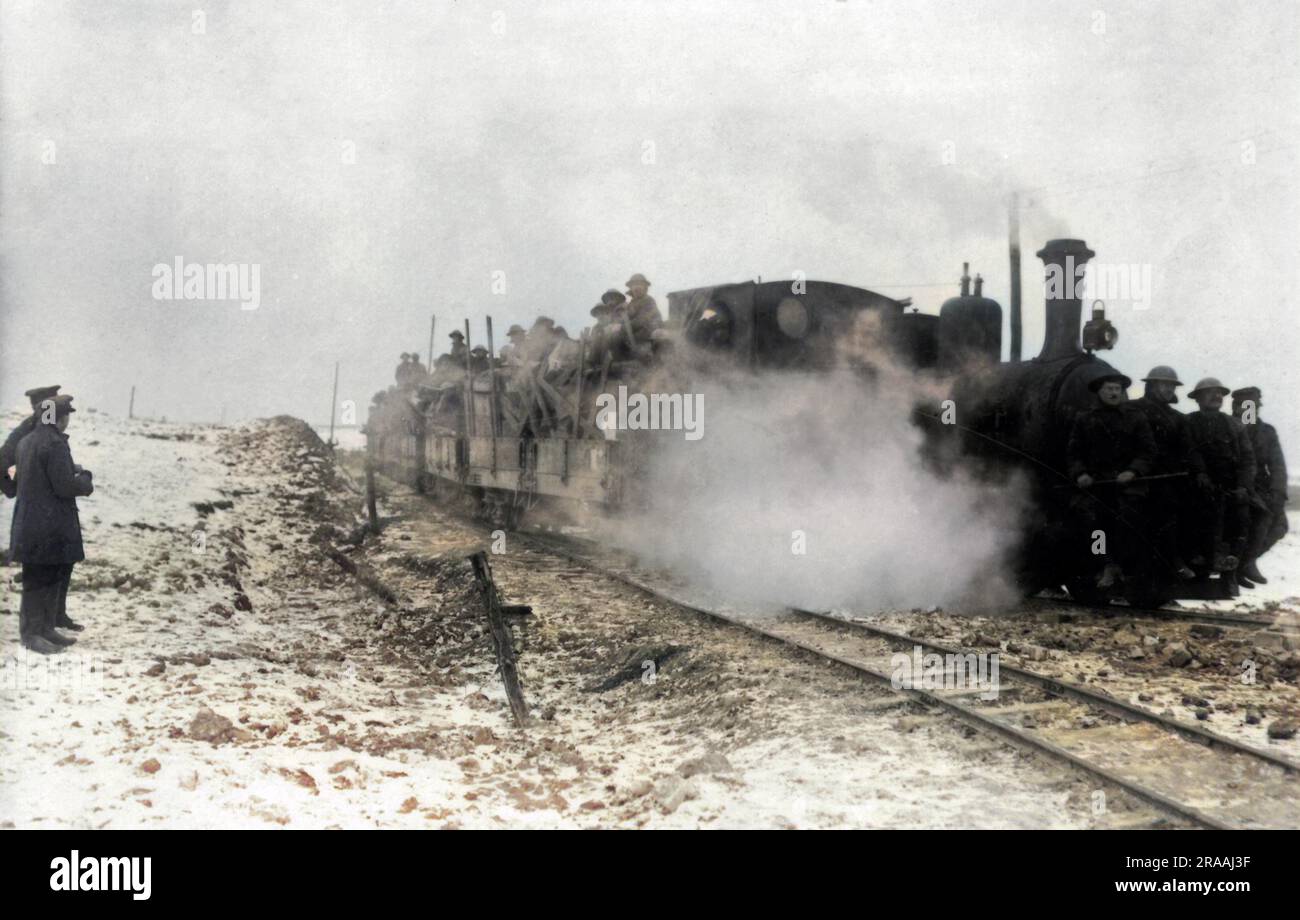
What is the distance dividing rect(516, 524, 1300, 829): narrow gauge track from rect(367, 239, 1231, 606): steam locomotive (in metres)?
2.90

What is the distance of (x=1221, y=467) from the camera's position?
8484 mm

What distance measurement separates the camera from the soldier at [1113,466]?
8141 mm

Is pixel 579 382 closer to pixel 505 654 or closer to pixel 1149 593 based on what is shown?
pixel 505 654

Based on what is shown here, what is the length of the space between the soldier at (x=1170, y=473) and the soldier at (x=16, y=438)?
8.62 meters

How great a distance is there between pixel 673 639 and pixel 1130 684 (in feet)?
10.6

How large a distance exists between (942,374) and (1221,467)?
8.83ft

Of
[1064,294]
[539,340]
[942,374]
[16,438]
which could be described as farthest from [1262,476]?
[16,438]

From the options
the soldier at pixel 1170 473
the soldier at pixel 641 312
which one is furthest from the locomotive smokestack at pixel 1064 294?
the soldier at pixel 641 312

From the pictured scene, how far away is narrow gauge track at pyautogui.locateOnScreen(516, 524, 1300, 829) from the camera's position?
12.7 ft

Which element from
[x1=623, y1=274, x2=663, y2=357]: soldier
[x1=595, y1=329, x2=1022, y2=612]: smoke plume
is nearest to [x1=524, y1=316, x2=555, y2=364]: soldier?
[x1=623, y1=274, x2=663, y2=357]: soldier

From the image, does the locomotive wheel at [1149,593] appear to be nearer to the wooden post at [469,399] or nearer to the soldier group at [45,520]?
the soldier group at [45,520]

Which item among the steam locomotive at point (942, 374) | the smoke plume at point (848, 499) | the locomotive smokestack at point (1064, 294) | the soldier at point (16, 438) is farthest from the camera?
the smoke plume at point (848, 499)

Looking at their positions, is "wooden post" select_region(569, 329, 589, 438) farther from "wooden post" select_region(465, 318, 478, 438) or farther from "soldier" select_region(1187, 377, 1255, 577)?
"soldier" select_region(1187, 377, 1255, 577)

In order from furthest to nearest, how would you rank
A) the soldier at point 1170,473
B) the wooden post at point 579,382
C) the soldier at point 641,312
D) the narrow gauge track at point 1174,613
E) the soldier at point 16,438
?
the wooden post at point 579,382, the soldier at point 641,312, the soldier at point 1170,473, the narrow gauge track at point 1174,613, the soldier at point 16,438
